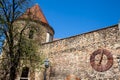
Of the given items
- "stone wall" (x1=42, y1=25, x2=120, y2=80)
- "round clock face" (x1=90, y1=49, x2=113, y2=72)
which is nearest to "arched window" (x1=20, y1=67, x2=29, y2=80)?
"stone wall" (x1=42, y1=25, x2=120, y2=80)

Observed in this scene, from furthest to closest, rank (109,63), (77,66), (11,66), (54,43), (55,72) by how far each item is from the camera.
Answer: (54,43) → (55,72) → (77,66) → (11,66) → (109,63)

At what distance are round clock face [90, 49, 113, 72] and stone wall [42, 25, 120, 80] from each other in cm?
22

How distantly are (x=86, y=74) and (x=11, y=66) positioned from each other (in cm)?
555

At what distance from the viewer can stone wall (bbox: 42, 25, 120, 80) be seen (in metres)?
13.4

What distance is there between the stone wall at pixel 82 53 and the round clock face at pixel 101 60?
0.22 m

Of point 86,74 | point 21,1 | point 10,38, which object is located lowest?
point 86,74

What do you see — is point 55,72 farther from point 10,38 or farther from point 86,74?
point 10,38

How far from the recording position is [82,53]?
15.2 metres

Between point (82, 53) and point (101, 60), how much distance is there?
6.33 ft

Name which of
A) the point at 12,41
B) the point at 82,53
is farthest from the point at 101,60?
the point at 12,41

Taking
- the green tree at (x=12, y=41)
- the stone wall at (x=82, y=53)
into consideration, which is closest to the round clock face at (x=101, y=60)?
the stone wall at (x=82, y=53)

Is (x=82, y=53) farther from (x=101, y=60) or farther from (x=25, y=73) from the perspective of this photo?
(x=25, y=73)

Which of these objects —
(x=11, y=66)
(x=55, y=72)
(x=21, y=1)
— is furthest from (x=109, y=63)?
(x=21, y=1)

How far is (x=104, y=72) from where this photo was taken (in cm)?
1339
